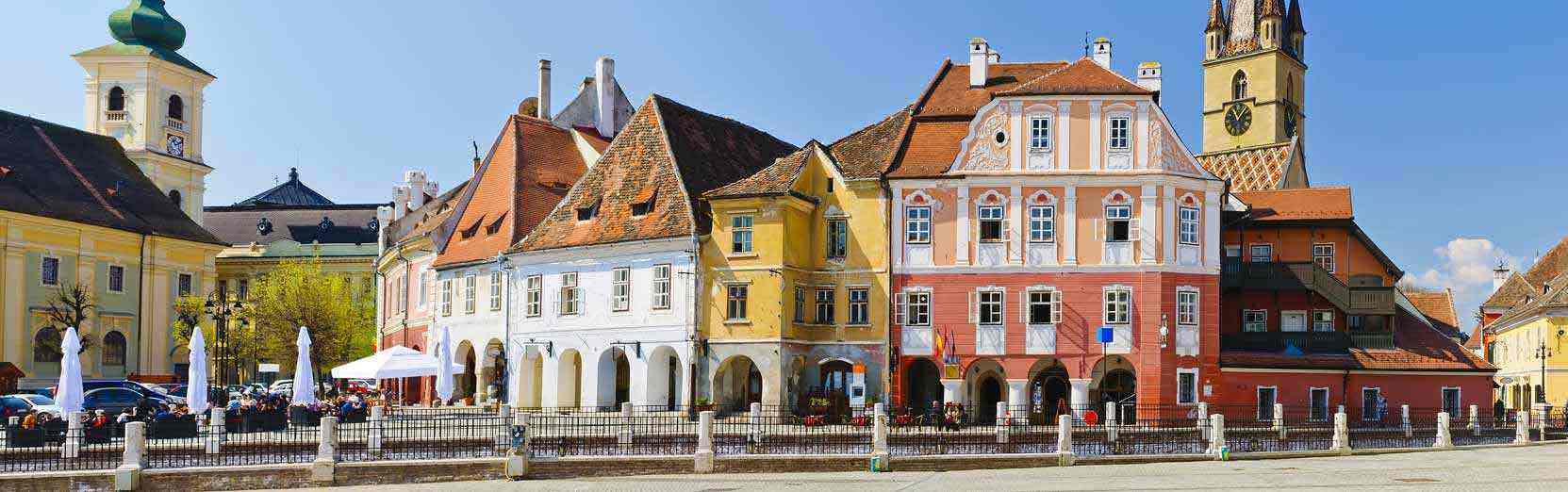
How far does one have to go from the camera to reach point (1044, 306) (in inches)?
1935

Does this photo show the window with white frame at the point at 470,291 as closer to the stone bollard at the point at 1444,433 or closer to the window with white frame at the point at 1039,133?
the window with white frame at the point at 1039,133

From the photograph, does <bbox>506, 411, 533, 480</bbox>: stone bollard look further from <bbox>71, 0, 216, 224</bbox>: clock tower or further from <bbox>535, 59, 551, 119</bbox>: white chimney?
<bbox>71, 0, 216, 224</bbox>: clock tower

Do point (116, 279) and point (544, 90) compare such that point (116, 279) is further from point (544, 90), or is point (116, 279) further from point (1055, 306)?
point (1055, 306)

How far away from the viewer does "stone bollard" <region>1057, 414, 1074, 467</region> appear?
36.0 meters

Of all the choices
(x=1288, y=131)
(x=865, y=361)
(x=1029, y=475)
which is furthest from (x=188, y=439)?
(x=1288, y=131)

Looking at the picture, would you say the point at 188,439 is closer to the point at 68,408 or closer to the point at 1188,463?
the point at 68,408

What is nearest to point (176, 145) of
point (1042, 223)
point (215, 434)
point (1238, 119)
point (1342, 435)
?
point (1042, 223)

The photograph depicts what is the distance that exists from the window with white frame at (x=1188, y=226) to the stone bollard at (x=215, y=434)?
27.3 metres

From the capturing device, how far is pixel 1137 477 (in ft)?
104

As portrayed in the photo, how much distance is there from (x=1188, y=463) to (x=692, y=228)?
18.9 meters

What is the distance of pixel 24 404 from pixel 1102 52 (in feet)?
114

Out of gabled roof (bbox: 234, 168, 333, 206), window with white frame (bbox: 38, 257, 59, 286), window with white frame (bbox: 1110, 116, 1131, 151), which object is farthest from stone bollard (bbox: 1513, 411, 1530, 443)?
gabled roof (bbox: 234, 168, 333, 206)

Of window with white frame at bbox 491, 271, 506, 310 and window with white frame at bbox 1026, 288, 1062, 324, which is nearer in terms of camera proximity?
window with white frame at bbox 1026, 288, 1062, 324

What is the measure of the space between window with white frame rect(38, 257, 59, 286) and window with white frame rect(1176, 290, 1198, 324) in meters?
47.9
